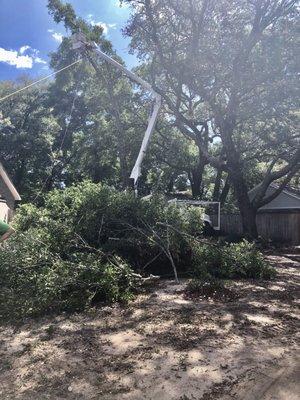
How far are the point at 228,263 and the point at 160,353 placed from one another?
5020 millimetres

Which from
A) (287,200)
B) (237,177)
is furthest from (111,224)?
(287,200)

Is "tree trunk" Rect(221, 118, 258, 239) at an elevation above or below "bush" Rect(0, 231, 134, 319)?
above

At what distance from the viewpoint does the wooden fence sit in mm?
24500

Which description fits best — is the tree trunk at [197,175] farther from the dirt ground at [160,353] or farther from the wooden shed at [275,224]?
the dirt ground at [160,353]

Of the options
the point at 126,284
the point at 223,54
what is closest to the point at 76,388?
the point at 126,284

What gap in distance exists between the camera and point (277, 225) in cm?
2536

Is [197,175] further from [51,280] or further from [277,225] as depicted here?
[51,280]

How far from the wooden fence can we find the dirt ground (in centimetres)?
1817

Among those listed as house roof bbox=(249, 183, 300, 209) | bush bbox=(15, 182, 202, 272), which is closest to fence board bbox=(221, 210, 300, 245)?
house roof bbox=(249, 183, 300, 209)

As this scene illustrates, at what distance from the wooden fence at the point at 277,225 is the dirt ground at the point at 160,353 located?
715 inches

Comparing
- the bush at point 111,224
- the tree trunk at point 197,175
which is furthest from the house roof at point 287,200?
the bush at point 111,224

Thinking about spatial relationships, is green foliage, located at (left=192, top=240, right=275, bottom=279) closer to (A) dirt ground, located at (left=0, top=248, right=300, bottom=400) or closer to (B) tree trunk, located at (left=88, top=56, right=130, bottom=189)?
(A) dirt ground, located at (left=0, top=248, right=300, bottom=400)

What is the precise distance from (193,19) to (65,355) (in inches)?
536

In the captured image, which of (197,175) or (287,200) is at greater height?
(197,175)
